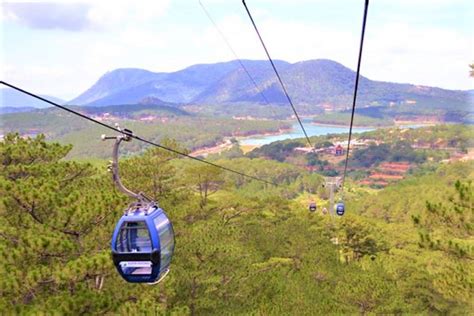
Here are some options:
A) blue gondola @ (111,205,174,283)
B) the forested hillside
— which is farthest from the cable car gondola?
the forested hillside

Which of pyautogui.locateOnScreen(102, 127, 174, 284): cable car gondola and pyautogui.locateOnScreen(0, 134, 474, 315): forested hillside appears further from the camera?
pyautogui.locateOnScreen(0, 134, 474, 315): forested hillside

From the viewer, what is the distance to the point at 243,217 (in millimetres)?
29141

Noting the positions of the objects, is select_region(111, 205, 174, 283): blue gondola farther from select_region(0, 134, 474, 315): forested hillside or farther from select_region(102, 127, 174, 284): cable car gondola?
select_region(0, 134, 474, 315): forested hillside

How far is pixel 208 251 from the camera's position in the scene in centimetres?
1656

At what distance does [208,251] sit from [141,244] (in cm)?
1029

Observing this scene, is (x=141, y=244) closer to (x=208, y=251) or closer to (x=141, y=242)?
(x=141, y=242)

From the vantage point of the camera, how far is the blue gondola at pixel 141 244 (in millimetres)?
6258

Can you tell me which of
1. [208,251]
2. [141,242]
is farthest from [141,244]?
[208,251]

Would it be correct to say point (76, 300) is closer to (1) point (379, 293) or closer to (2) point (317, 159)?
(1) point (379, 293)

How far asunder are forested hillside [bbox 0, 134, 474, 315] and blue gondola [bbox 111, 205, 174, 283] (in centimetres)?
413

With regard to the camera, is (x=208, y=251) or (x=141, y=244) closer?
(x=141, y=244)

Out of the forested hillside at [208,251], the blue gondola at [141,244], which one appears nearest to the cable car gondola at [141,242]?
the blue gondola at [141,244]

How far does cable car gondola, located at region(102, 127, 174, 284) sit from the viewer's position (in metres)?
6.26

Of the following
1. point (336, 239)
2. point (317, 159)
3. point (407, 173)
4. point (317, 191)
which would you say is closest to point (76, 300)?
point (336, 239)
